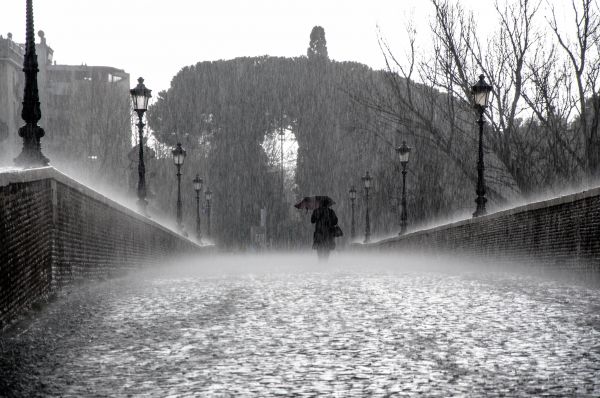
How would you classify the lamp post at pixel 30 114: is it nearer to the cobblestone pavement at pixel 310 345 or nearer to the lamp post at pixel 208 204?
the cobblestone pavement at pixel 310 345

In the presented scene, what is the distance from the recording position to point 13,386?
4.71 metres

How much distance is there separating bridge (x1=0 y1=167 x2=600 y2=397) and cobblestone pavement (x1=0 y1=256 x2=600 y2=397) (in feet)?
0.05

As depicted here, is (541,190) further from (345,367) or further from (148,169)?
(148,169)

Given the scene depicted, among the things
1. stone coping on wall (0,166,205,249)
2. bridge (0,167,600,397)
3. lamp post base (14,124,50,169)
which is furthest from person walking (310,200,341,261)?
lamp post base (14,124,50,169)

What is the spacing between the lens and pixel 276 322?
7.16 metres

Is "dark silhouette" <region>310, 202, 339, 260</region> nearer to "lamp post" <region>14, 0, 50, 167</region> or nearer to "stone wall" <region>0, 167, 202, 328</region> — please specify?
"stone wall" <region>0, 167, 202, 328</region>

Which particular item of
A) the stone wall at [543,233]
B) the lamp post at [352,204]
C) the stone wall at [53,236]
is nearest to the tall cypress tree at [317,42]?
the lamp post at [352,204]

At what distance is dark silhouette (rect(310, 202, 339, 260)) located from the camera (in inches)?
874

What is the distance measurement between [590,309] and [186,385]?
181 inches

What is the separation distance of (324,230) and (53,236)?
42.4 ft

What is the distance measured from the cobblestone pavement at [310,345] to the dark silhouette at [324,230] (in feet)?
40.0

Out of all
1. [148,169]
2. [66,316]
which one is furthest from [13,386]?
[148,169]

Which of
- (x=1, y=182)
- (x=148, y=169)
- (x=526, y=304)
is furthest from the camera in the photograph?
(x=148, y=169)

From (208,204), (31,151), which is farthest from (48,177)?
(208,204)
